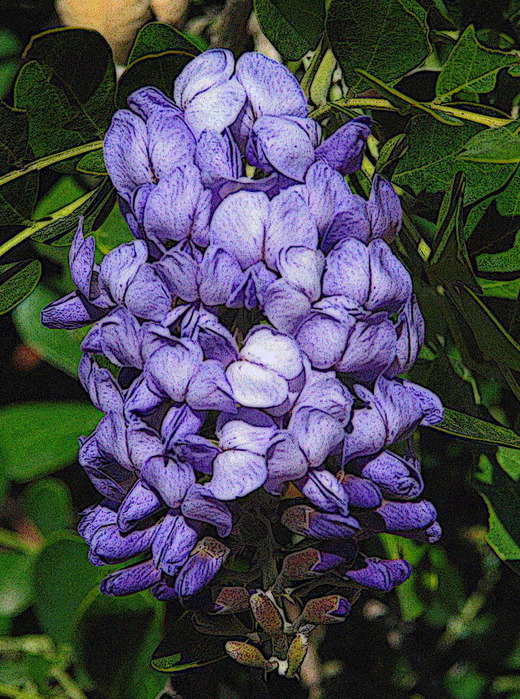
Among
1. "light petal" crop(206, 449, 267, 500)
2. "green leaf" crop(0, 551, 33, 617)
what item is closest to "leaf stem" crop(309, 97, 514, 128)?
"light petal" crop(206, 449, 267, 500)

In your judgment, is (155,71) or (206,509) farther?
(155,71)

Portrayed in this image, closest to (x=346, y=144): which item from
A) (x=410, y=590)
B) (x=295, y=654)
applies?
(x=295, y=654)

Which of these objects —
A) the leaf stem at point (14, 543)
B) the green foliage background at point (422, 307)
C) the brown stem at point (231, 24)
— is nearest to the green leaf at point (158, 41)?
the green foliage background at point (422, 307)

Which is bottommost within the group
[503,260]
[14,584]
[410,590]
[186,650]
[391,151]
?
[410,590]

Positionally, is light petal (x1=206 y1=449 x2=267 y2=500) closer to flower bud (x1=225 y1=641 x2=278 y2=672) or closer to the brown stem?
flower bud (x1=225 y1=641 x2=278 y2=672)

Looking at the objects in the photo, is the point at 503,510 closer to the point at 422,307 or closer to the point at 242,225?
the point at 422,307

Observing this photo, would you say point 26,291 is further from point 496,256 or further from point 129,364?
point 496,256

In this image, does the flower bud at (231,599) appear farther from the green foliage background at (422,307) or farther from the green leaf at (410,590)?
the green leaf at (410,590)

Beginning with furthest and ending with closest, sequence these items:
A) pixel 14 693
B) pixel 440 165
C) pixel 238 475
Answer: pixel 14 693 → pixel 440 165 → pixel 238 475
